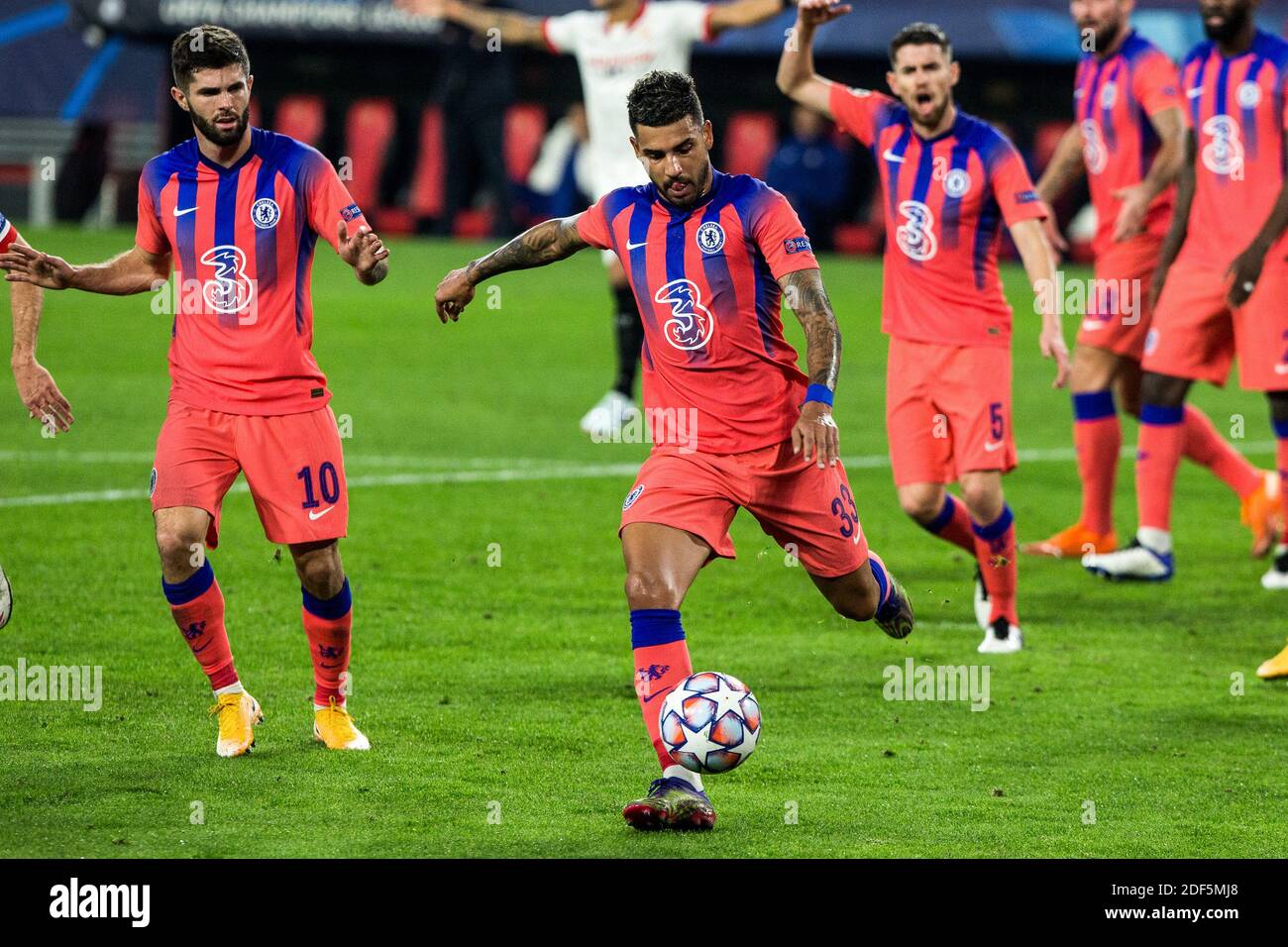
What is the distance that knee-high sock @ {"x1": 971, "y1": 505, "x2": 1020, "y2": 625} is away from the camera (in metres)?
7.78

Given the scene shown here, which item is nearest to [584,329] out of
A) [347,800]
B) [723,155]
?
[723,155]

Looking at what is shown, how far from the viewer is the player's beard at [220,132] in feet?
19.6

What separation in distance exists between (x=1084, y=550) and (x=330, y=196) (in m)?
4.86

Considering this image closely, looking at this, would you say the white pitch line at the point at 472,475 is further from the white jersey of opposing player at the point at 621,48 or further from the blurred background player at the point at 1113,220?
the blurred background player at the point at 1113,220

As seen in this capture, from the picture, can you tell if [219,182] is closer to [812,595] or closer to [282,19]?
[812,595]

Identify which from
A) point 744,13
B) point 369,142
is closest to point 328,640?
point 744,13

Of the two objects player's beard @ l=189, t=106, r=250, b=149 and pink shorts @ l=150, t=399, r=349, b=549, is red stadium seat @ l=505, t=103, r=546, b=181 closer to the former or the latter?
player's beard @ l=189, t=106, r=250, b=149

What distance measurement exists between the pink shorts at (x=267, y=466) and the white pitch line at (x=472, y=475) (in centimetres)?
450

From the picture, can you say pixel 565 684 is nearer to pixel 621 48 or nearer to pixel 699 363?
pixel 699 363

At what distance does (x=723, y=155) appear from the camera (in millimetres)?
25828

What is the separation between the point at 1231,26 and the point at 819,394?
159 inches

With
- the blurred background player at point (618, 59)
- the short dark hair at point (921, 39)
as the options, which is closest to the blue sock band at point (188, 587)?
the short dark hair at point (921, 39)

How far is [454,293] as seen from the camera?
590cm

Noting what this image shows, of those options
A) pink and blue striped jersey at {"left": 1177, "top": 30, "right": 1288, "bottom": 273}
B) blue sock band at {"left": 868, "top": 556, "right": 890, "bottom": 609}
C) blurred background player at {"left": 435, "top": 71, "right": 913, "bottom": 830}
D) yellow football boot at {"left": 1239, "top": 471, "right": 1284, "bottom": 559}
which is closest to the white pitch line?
yellow football boot at {"left": 1239, "top": 471, "right": 1284, "bottom": 559}
